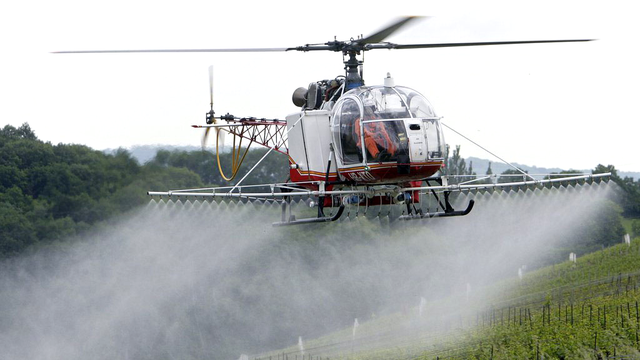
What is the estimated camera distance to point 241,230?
152 ft

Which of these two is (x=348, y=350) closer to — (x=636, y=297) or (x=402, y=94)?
(x=636, y=297)

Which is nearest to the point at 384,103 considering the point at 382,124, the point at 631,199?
the point at 382,124

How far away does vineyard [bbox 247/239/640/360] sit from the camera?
94.1ft

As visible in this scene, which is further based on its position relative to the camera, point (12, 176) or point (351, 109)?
point (12, 176)

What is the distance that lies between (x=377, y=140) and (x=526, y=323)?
16189 mm

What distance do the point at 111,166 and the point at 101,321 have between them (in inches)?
384

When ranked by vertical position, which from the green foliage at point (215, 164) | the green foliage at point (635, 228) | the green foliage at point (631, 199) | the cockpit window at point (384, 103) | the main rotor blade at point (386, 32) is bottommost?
the green foliage at point (635, 228)

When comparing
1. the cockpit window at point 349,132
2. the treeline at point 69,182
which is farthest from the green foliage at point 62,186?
the cockpit window at point 349,132

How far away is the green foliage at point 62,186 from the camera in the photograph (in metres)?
39.2

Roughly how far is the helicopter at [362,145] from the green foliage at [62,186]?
1574cm

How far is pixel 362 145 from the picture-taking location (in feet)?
71.2

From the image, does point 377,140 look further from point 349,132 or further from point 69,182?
point 69,182

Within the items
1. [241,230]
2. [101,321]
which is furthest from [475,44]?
[101,321]

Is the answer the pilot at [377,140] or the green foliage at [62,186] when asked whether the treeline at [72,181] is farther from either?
the pilot at [377,140]
